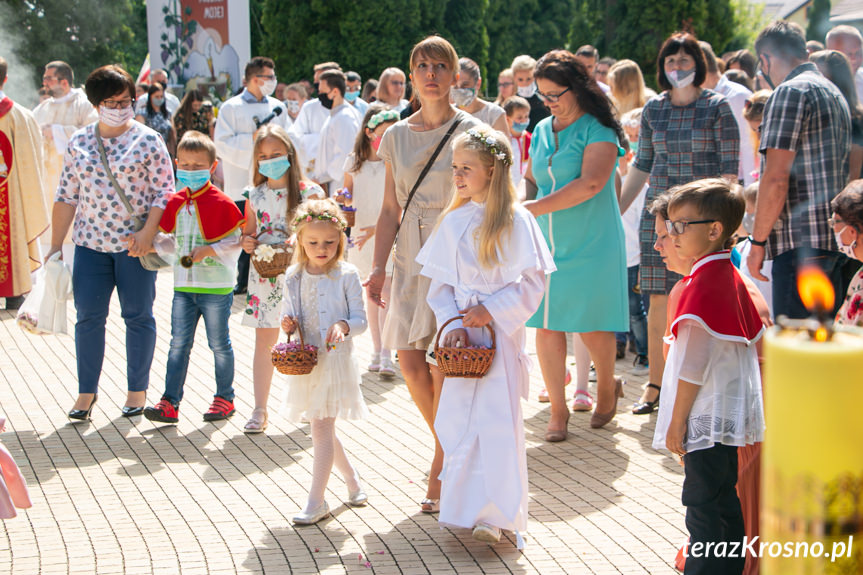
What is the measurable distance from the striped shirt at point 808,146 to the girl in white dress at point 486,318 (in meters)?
1.54

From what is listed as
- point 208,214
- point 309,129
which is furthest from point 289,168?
point 309,129

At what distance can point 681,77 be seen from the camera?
241 inches

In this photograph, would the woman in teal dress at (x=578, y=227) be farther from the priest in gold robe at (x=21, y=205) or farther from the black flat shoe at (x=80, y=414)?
the priest in gold robe at (x=21, y=205)

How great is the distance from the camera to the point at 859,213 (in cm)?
358

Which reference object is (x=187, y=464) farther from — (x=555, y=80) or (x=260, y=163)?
(x=555, y=80)

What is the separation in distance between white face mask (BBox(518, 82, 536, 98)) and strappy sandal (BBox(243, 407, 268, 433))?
5.93 meters

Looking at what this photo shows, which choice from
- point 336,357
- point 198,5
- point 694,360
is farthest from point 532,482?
point 198,5

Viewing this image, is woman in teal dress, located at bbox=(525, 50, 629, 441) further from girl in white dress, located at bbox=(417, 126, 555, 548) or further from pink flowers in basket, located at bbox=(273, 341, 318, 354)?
pink flowers in basket, located at bbox=(273, 341, 318, 354)

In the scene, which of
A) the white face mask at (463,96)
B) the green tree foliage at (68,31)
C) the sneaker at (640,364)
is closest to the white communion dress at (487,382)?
the sneaker at (640,364)

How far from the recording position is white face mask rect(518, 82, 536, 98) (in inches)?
426

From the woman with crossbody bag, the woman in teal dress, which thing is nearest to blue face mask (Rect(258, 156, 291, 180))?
the woman with crossbody bag

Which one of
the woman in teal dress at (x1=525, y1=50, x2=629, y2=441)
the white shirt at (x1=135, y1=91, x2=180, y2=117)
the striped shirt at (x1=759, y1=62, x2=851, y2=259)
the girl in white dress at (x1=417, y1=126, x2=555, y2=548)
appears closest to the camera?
the girl in white dress at (x1=417, y1=126, x2=555, y2=548)

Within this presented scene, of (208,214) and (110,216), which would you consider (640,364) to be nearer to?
(208,214)

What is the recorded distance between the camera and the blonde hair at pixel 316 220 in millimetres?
4789
